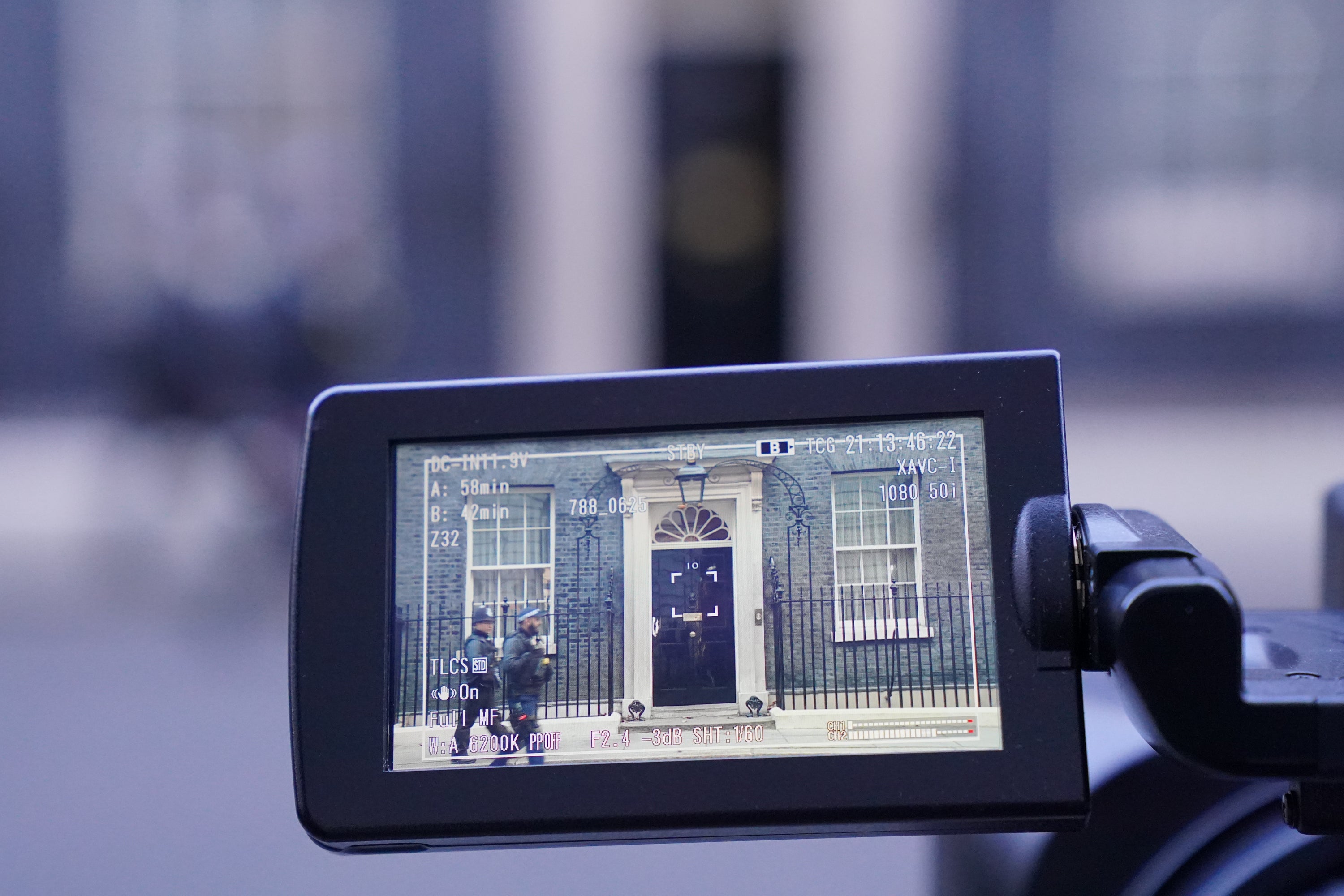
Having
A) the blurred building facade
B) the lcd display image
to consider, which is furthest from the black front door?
the blurred building facade

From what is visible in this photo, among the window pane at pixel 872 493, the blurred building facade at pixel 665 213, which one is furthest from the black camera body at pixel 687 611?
the blurred building facade at pixel 665 213

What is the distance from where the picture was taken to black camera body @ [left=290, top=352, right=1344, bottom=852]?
0.50 meters

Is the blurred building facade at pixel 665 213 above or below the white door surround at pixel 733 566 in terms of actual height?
above

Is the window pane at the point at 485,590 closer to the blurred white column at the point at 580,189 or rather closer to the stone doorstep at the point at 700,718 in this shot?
the stone doorstep at the point at 700,718

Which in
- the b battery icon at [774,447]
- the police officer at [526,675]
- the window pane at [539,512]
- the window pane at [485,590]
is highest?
the b battery icon at [774,447]

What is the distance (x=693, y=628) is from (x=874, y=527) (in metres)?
0.11

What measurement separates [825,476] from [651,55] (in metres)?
2.54

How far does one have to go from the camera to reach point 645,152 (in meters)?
2.82

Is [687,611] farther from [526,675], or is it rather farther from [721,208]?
[721,208]

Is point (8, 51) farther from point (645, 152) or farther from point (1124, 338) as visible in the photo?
point (1124, 338)

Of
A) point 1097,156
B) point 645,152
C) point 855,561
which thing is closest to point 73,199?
point 645,152

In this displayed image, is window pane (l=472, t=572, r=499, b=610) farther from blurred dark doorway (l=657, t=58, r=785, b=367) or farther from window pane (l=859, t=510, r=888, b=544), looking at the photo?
blurred dark doorway (l=657, t=58, r=785, b=367)

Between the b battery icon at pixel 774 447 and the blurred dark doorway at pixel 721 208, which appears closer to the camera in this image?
the b battery icon at pixel 774 447

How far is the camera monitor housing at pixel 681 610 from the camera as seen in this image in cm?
50
